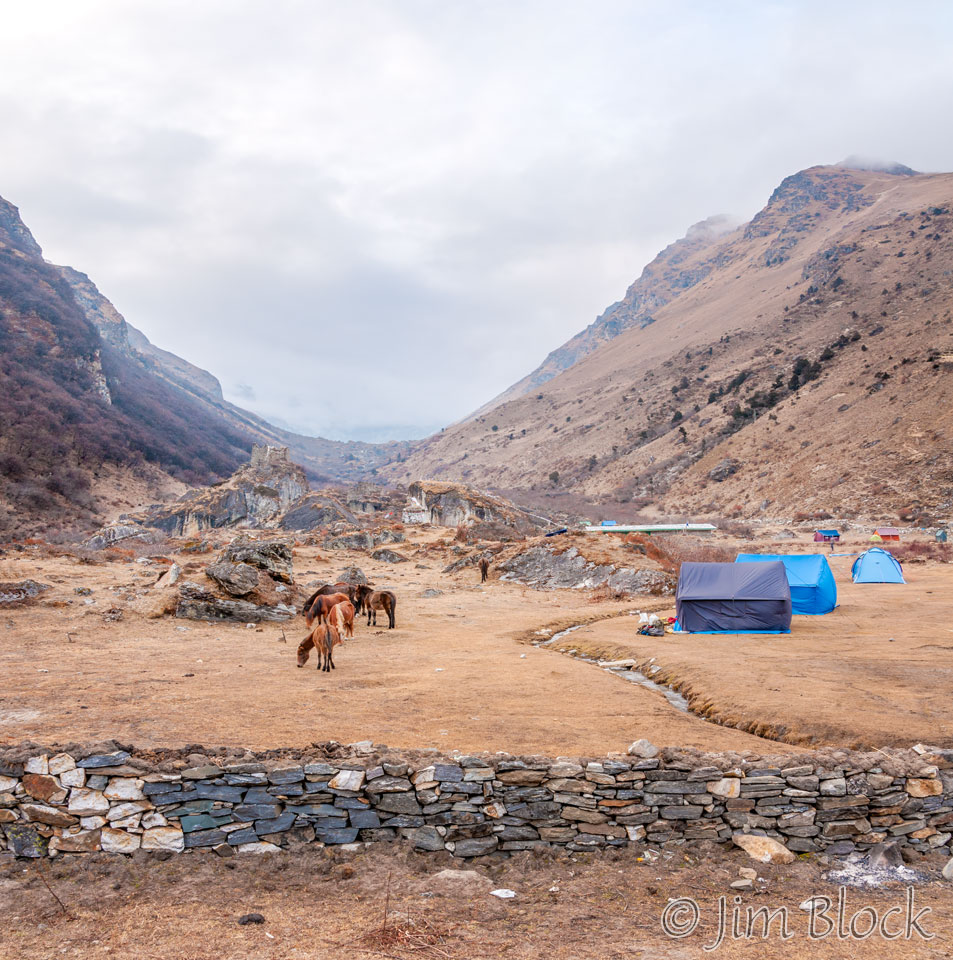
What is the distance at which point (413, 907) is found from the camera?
20.1 feet

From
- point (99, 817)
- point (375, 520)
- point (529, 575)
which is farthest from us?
point (375, 520)

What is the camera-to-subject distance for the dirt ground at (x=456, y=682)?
9500 mm

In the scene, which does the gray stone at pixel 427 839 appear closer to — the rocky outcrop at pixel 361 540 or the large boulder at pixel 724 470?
the rocky outcrop at pixel 361 540

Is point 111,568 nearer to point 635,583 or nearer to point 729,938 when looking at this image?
point 635,583

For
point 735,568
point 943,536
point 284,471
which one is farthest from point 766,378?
point 735,568

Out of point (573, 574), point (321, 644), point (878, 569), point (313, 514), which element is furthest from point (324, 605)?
point (313, 514)

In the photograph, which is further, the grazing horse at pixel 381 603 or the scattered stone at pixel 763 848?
the grazing horse at pixel 381 603

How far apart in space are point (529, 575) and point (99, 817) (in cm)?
2872

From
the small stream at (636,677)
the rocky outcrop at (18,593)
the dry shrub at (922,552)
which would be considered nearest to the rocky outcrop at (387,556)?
the small stream at (636,677)

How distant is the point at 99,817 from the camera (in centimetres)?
671

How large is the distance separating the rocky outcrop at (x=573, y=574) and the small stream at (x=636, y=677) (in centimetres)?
1050

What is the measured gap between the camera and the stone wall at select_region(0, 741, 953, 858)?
674 centimetres

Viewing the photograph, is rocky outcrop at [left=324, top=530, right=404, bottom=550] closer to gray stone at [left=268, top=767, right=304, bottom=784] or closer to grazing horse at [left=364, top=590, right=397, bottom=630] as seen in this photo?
grazing horse at [left=364, top=590, right=397, bottom=630]

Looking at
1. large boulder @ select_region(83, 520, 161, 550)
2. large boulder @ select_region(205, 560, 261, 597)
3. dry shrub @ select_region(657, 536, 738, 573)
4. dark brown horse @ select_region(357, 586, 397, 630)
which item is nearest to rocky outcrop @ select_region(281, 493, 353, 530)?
large boulder @ select_region(83, 520, 161, 550)
